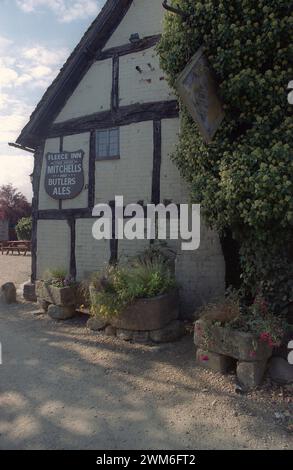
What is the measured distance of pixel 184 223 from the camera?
6363 millimetres

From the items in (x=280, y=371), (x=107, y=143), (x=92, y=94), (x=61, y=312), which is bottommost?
(x=280, y=371)

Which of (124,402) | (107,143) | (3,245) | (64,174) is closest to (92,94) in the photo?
(107,143)

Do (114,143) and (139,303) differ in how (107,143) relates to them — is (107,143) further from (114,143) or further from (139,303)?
(139,303)

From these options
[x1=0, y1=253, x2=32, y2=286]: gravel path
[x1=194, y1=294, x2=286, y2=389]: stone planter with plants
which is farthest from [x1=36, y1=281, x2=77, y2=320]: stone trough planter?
[x1=0, y1=253, x2=32, y2=286]: gravel path

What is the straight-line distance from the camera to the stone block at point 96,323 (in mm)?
5918

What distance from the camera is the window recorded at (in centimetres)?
712

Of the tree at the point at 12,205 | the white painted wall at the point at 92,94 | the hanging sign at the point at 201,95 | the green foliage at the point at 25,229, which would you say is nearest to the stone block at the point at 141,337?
the hanging sign at the point at 201,95

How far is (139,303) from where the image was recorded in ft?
17.4

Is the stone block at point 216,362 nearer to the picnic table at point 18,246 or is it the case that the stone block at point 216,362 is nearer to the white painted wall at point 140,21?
the white painted wall at point 140,21

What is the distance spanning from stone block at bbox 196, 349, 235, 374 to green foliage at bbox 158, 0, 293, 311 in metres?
0.94

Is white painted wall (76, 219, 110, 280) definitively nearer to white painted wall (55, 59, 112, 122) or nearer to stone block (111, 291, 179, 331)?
stone block (111, 291, 179, 331)

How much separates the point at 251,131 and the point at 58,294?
4.43m

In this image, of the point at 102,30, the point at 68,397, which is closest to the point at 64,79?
the point at 102,30
